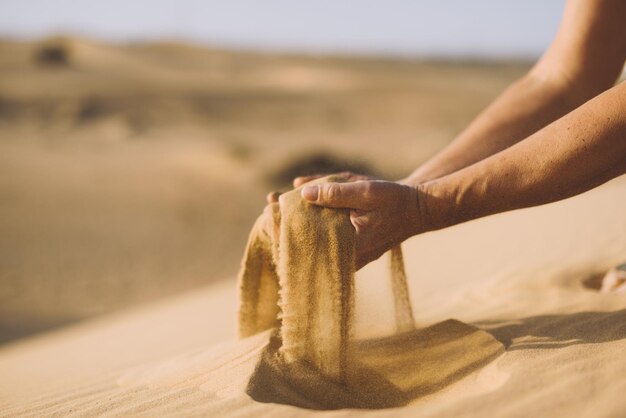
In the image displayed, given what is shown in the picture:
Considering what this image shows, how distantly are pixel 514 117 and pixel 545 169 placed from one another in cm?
102

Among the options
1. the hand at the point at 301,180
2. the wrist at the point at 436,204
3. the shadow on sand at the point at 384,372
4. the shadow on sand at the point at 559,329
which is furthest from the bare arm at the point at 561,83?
the shadow on sand at the point at 384,372

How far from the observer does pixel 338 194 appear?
270cm

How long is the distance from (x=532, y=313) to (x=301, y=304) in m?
1.30

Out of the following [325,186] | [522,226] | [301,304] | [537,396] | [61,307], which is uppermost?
[325,186]

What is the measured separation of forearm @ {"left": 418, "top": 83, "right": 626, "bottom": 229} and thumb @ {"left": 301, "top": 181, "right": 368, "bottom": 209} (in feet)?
0.88

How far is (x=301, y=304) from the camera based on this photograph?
8.84 feet

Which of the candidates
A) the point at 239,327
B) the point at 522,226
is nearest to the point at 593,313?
the point at 239,327

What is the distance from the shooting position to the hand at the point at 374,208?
2.71 metres

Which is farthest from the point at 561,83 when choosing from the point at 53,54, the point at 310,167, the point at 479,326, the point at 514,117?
the point at 53,54

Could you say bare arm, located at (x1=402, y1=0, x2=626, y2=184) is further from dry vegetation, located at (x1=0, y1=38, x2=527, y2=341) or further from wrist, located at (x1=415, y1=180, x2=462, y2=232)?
dry vegetation, located at (x1=0, y1=38, x2=527, y2=341)

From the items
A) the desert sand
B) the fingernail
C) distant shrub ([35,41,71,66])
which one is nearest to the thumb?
the fingernail

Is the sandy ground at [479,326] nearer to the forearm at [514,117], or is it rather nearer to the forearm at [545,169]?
the forearm at [545,169]

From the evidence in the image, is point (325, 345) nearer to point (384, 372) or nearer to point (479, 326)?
point (384, 372)

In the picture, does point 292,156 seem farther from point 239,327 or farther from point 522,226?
point 239,327
